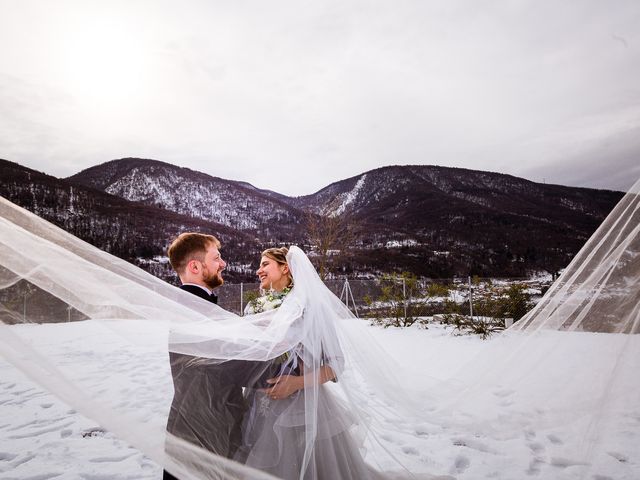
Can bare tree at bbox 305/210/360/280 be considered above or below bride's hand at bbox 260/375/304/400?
above

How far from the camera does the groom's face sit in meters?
1.92

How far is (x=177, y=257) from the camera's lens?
1.91m

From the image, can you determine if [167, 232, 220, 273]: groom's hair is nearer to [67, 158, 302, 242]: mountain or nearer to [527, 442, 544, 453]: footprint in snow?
[527, 442, 544, 453]: footprint in snow

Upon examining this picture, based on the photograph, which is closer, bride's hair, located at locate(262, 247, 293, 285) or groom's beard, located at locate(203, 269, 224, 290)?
groom's beard, located at locate(203, 269, 224, 290)

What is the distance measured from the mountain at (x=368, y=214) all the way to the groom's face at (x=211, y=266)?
18903 millimetres

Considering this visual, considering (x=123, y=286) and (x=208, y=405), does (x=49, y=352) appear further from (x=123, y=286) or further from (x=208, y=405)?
(x=208, y=405)

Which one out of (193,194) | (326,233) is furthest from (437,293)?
(193,194)

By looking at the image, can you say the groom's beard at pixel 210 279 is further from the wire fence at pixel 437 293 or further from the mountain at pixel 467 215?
the mountain at pixel 467 215

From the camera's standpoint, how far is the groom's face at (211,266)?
1925 mm

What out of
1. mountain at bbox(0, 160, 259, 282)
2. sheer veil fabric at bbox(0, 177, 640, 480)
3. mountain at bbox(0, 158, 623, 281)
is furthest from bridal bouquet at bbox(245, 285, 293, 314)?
mountain at bbox(0, 160, 259, 282)

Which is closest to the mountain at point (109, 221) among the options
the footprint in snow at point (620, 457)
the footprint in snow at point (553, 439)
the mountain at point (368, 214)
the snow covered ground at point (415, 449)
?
the mountain at point (368, 214)

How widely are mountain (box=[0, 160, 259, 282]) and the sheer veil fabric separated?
37888 mm

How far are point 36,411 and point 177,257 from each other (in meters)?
3.51

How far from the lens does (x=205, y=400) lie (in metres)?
1.60
